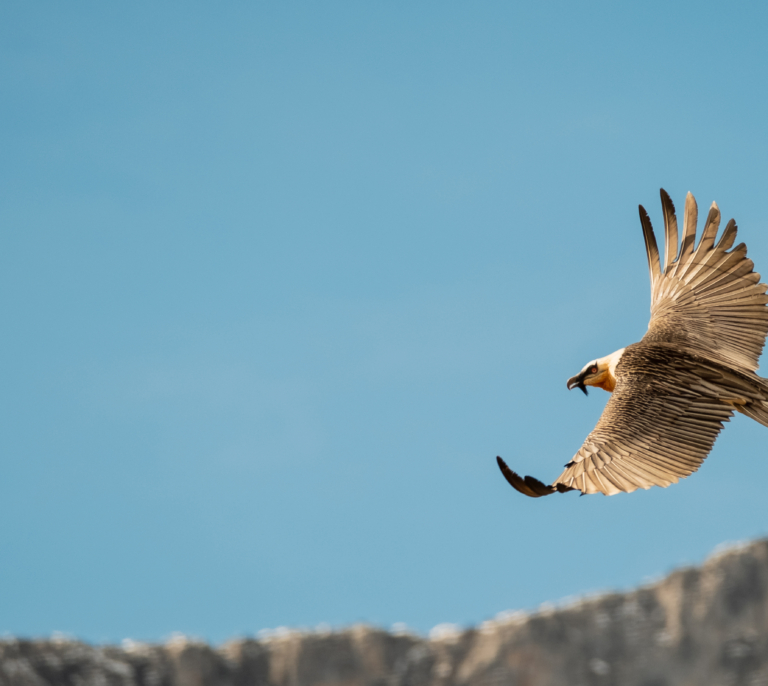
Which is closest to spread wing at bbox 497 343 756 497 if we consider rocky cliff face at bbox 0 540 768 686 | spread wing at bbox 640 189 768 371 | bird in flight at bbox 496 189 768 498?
bird in flight at bbox 496 189 768 498

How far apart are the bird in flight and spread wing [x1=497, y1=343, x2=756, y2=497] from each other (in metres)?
0.01

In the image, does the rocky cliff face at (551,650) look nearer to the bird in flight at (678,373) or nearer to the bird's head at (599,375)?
the bird's head at (599,375)

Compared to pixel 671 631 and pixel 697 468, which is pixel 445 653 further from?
pixel 697 468

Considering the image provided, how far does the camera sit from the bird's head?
14768 millimetres

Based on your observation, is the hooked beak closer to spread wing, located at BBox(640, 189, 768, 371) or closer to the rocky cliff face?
spread wing, located at BBox(640, 189, 768, 371)

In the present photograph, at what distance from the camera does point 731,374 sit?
1294 centimetres

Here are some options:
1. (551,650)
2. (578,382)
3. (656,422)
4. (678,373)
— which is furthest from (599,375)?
(551,650)

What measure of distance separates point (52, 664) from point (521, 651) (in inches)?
1440

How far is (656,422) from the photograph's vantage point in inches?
484

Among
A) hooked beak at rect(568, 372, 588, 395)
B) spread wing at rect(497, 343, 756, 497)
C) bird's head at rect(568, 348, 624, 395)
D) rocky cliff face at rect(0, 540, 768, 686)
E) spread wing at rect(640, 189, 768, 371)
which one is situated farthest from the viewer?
rocky cliff face at rect(0, 540, 768, 686)

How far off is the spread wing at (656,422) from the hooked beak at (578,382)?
2131 millimetres

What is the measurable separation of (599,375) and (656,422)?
3.16 m

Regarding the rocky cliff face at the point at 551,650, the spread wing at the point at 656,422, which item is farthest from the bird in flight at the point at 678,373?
the rocky cliff face at the point at 551,650

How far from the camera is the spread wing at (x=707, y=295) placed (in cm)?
1423
